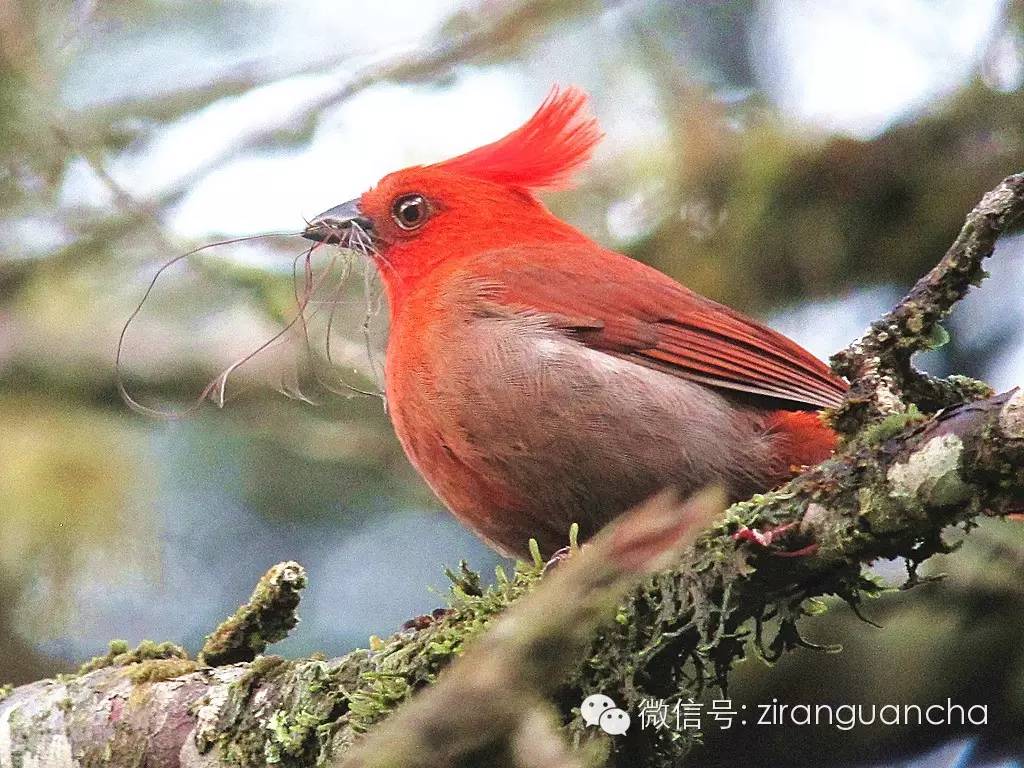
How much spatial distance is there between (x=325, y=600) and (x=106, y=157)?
2129 millimetres

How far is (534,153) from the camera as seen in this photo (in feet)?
13.3

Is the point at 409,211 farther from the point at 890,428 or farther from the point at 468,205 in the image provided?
the point at 890,428

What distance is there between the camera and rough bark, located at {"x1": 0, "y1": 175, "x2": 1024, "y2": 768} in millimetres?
1623

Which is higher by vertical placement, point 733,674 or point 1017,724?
point 733,674

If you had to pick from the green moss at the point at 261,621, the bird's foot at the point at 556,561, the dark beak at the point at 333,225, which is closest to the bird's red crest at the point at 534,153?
the dark beak at the point at 333,225

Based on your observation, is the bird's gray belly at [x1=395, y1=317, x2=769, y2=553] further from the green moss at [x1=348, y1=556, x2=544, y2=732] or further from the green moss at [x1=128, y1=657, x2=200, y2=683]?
the green moss at [x1=128, y1=657, x2=200, y2=683]

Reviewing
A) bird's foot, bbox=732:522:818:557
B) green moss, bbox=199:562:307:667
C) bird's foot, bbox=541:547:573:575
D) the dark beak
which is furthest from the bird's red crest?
bird's foot, bbox=732:522:818:557

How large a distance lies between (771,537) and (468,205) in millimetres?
1957

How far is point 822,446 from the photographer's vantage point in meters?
3.15

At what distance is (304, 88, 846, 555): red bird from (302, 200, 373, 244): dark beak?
365 mm

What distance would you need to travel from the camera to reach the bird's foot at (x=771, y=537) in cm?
221

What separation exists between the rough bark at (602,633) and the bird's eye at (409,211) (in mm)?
1277

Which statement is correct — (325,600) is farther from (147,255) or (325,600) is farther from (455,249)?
(455,249)

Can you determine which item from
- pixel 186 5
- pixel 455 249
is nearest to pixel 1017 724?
pixel 455 249
